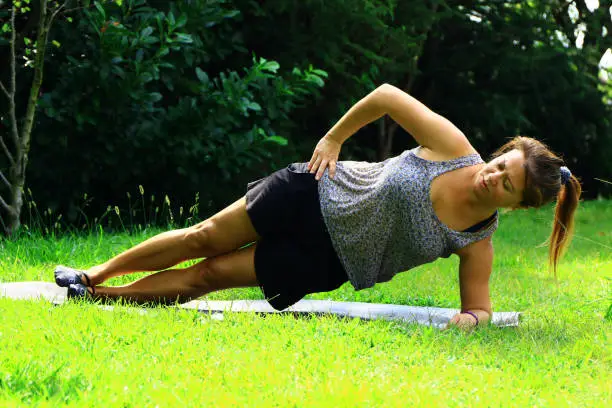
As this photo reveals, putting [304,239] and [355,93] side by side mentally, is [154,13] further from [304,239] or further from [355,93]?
[304,239]

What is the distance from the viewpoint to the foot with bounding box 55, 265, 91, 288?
4.16 m

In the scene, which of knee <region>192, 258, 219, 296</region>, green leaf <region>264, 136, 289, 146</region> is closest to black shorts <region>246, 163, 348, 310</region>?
knee <region>192, 258, 219, 296</region>

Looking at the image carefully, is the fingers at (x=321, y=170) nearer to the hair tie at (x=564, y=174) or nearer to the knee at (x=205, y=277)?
the knee at (x=205, y=277)

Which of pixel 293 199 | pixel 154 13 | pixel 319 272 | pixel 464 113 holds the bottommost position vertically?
pixel 464 113

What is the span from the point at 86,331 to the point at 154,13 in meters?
4.11

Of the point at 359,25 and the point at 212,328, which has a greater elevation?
the point at 359,25

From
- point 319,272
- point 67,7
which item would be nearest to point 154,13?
point 67,7

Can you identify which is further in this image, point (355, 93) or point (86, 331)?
point (355, 93)

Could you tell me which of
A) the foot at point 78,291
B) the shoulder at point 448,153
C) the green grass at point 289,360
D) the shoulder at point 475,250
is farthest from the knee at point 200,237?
the shoulder at point 475,250

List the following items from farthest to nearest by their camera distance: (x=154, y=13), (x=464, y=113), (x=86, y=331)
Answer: (x=464, y=113)
(x=154, y=13)
(x=86, y=331)

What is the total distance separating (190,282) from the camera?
13.8 ft

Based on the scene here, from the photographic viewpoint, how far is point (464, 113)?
1076 centimetres

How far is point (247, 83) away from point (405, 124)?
317 centimetres

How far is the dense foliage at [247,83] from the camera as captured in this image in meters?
6.57
